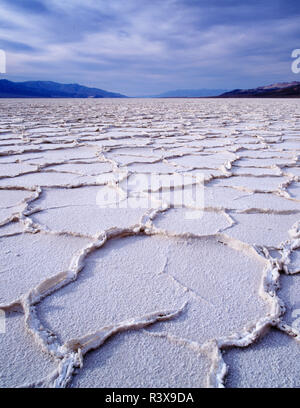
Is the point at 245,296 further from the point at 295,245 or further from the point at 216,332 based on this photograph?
the point at 295,245

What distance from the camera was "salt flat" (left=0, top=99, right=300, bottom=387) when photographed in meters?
0.66

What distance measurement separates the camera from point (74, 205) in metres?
1.57

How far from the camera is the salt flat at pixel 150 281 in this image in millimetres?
663

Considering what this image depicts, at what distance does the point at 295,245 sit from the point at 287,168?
54.9 inches

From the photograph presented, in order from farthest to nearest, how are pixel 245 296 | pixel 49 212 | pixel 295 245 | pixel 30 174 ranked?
pixel 30 174, pixel 49 212, pixel 295 245, pixel 245 296

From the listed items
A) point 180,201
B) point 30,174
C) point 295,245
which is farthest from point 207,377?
point 30,174

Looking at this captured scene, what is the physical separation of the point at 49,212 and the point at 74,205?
0.46 ft

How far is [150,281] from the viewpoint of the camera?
0.95 metres

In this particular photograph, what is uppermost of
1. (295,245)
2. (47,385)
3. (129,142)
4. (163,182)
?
(129,142)

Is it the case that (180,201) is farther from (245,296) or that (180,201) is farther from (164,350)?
(164,350)

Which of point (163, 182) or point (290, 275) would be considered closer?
point (290, 275)

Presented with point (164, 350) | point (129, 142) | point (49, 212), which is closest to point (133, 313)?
point (164, 350)

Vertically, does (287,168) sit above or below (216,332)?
above

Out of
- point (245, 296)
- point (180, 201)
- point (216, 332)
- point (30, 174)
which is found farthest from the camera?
point (30, 174)
